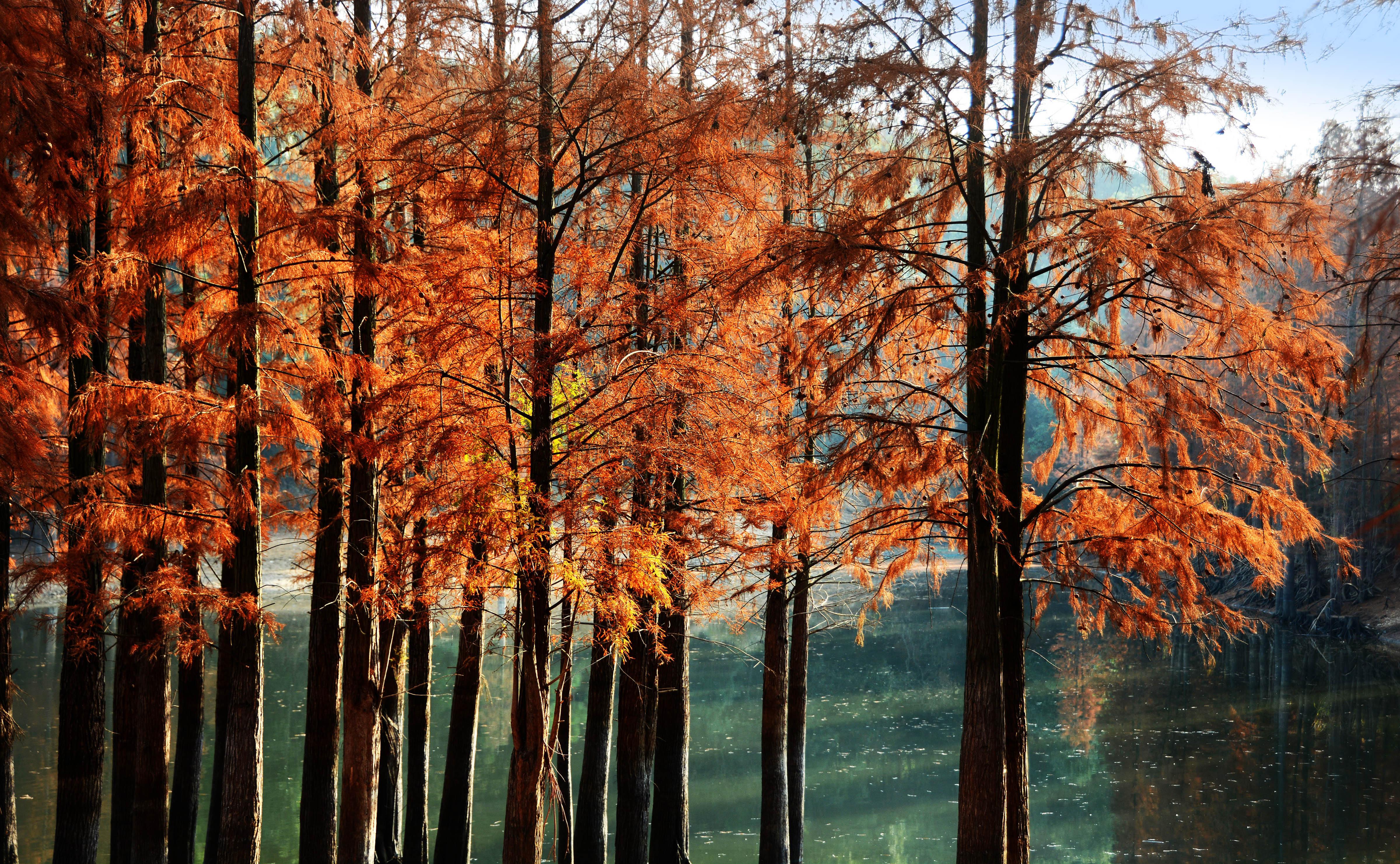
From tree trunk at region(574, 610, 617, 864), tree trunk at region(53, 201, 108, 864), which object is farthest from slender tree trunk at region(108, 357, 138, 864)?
tree trunk at region(574, 610, 617, 864)

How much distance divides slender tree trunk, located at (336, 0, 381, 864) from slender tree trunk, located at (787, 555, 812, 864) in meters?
5.30

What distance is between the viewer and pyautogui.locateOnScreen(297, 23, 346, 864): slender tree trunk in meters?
A: 9.85

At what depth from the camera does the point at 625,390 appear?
31.4 ft

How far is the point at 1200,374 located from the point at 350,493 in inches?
315

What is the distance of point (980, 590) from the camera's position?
836cm

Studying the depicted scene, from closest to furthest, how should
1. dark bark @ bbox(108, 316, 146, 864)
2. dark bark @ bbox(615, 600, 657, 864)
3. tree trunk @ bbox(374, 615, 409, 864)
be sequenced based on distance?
dark bark @ bbox(108, 316, 146, 864)
tree trunk @ bbox(374, 615, 409, 864)
dark bark @ bbox(615, 600, 657, 864)

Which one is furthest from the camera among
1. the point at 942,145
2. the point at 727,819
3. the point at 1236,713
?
the point at 1236,713

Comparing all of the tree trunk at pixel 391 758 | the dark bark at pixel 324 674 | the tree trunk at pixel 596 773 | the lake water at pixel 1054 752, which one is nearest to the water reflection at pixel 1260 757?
the lake water at pixel 1054 752

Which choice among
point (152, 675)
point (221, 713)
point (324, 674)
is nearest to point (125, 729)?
point (221, 713)

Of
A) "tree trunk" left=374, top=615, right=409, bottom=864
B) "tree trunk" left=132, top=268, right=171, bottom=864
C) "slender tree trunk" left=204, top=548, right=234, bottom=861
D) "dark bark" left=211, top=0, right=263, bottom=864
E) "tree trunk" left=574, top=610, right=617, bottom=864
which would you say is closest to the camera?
"dark bark" left=211, top=0, right=263, bottom=864

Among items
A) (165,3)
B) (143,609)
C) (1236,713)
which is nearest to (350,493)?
(143,609)

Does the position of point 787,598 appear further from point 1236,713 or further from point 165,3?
point 1236,713

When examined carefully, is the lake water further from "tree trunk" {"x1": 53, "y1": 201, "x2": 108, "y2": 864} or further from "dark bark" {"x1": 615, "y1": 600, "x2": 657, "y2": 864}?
"tree trunk" {"x1": 53, "y1": 201, "x2": 108, "y2": 864}

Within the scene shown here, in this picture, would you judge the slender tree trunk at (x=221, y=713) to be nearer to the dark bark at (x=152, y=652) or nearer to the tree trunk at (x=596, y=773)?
the dark bark at (x=152, y=652)
